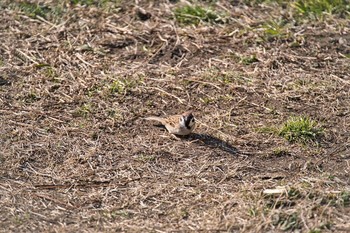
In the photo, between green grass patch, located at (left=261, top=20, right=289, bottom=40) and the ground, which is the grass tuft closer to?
the ground

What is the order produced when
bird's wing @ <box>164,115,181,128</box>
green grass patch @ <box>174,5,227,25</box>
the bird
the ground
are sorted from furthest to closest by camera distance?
green grass patch @ <box>174,5,227,25</box> → bird's wing @ <box>164,115,181,128</box> → the bird → the ground

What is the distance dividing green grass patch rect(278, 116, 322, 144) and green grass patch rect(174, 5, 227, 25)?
8.16 ft

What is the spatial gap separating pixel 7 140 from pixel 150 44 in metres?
2.50

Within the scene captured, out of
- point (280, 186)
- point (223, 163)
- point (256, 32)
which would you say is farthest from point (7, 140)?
point (256, 32)

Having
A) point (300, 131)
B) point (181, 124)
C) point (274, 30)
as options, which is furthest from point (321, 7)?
point (181, 124)

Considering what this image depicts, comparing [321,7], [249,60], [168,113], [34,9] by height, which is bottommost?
[34,9]

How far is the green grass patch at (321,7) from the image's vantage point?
1051cm

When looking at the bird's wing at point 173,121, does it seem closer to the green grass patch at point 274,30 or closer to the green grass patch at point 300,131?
the green grass patch at point 300,131

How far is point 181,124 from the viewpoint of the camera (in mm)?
8086

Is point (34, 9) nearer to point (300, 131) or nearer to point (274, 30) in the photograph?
point (274, 30)

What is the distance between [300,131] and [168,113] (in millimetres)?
1375

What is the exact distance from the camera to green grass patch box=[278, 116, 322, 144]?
821cm

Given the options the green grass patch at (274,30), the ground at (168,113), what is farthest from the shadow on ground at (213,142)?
the green grass patch at (274,30)

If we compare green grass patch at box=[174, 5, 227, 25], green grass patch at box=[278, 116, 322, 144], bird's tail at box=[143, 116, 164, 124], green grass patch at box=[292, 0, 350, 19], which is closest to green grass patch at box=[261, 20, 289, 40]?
green grass patch at box=[292, 0, 350, 19]
